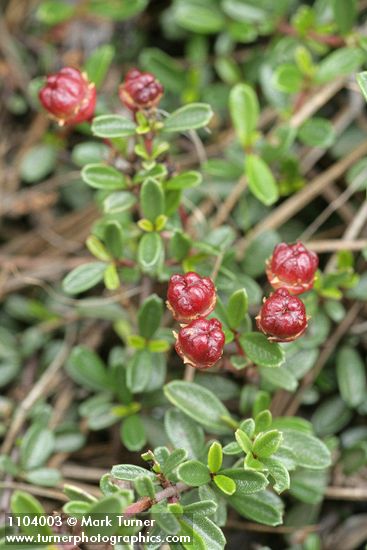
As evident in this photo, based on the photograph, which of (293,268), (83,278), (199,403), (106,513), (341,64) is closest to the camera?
(106,513)

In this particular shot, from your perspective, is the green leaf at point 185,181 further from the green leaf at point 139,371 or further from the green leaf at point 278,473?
the green leaf at point 278,473

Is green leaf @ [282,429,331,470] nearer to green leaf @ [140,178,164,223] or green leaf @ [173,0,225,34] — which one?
green leaf @ [140,178,164,223]

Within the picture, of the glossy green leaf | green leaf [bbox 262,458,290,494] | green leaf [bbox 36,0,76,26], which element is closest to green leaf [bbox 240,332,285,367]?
green leaf [bbox 262,458,290,494]

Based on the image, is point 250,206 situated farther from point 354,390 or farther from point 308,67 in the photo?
point 354,390

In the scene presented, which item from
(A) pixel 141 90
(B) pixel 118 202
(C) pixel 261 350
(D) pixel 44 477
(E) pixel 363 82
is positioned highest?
(E) pixel 363 82

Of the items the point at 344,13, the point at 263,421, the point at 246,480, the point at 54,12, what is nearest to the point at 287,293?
the point at 263,421

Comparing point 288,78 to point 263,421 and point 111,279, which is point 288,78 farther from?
point 263,421
